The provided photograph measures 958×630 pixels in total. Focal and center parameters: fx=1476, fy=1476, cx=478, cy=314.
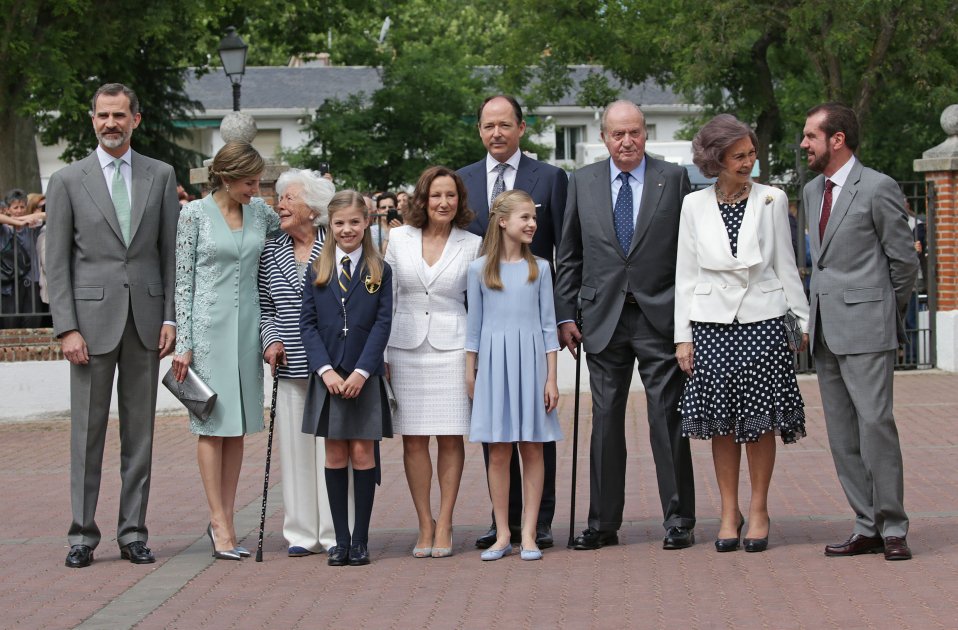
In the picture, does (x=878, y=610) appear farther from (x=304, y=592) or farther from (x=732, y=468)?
(x=304, y=592)

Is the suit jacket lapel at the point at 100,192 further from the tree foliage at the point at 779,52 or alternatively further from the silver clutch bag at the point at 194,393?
the tree foliage at the point at 779,52

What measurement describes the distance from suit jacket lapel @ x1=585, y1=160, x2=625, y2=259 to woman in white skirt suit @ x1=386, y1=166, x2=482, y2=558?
65 cm

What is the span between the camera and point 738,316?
6996mm

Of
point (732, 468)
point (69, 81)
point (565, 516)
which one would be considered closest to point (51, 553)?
point (565, 516)

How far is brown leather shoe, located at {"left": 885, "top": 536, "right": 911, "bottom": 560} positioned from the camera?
667 centimetres

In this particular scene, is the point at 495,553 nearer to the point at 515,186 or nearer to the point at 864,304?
the point at 515,186

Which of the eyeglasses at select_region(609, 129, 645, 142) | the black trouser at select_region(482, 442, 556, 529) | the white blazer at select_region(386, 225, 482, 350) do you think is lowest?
the black trouser at select_region(482, 442, 556, 529)

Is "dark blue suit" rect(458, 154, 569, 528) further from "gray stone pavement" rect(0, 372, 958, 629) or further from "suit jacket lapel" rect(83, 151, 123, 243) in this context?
"suit jacket lapel" rect(83, 151, 123, 243)

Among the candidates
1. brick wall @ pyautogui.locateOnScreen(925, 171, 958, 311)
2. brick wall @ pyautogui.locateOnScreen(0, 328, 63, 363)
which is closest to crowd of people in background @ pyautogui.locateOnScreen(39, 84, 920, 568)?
brick wall @ pyautogui.locateOnScreen(0, 328, 63, 363)

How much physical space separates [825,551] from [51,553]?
151 inches

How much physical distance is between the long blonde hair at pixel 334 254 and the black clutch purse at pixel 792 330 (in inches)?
76.4

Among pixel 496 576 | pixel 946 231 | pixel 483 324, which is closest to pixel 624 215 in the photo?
pixel 483 324

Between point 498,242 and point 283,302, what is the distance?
3.58 ft

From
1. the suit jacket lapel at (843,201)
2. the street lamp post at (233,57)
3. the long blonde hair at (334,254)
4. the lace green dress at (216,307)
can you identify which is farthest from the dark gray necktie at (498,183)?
the street lamp post at (233,57)
